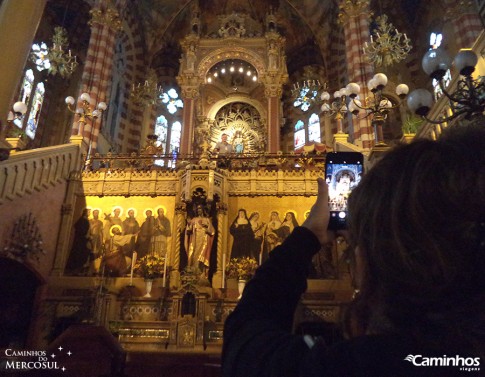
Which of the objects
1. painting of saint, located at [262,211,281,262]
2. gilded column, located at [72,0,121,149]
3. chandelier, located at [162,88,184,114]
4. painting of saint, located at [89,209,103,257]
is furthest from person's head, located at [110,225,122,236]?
chandelier, located at [162,88,184,114]

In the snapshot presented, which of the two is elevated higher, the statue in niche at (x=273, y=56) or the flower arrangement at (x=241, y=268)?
the statue in niche at (x=273, y=56)

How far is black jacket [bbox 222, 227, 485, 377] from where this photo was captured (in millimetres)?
701

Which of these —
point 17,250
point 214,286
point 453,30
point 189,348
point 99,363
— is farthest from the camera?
point 453,30

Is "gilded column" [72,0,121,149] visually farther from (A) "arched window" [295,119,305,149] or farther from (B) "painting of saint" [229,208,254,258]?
(A) "arched window" [295,119,305,149]

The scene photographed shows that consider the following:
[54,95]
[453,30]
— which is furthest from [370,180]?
[54,95]

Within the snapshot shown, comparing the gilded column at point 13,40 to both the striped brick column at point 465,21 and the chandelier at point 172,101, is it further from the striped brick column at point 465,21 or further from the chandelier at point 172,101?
the chandelier at point 172,101

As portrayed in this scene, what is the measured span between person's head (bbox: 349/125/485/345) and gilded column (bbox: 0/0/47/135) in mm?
8097

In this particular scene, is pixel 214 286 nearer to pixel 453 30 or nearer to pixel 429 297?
pixel 429 297

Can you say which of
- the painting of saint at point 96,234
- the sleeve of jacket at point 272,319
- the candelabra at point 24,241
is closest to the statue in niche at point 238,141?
the painting of saint at point 96,234

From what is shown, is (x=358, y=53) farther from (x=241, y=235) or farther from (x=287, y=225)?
(x=241, y=235)

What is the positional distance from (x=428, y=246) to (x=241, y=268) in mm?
9537

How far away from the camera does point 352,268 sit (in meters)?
0.96

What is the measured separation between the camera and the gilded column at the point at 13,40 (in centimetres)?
727

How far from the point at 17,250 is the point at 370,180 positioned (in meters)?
10.1
